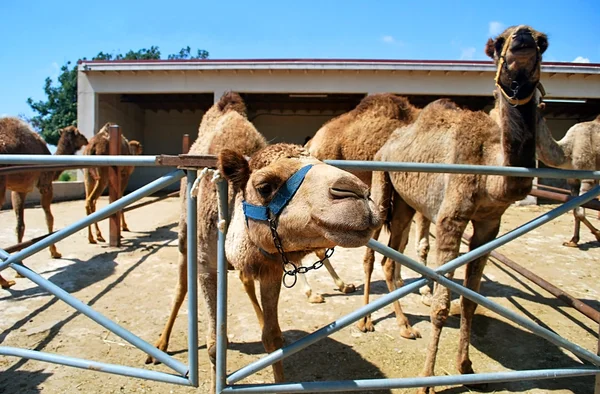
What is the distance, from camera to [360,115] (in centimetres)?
584

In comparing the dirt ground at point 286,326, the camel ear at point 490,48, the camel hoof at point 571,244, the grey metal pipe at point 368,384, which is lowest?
the dirt ground at point 286,326

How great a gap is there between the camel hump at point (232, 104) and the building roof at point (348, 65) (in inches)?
417

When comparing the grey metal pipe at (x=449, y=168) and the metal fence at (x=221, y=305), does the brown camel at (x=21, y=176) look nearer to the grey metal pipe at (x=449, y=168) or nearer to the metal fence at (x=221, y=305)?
the metal fence at (x=221, y=305)

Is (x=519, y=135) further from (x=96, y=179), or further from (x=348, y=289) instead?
(x=96, y=179)

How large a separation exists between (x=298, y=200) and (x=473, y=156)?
2405 mm

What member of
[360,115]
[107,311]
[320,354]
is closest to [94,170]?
[107,311]

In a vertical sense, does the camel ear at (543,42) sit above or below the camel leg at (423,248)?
above

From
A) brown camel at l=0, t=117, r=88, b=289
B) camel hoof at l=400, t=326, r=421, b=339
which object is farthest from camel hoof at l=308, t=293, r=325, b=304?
brown camel at l=0, t=117, r=88, b=289

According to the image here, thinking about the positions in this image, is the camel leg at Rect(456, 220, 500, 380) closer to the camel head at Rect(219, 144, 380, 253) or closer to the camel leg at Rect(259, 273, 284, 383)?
the camel leg at Rect(259, 273, 284, 383)

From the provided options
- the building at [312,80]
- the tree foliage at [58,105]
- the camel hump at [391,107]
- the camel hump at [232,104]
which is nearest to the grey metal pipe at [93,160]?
the camel hump at [232,104]

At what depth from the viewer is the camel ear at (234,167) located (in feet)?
6.72

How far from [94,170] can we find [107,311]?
500cm

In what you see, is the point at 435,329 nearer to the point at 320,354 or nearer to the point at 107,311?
the point at 320,354

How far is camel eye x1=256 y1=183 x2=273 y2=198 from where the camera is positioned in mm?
1976
